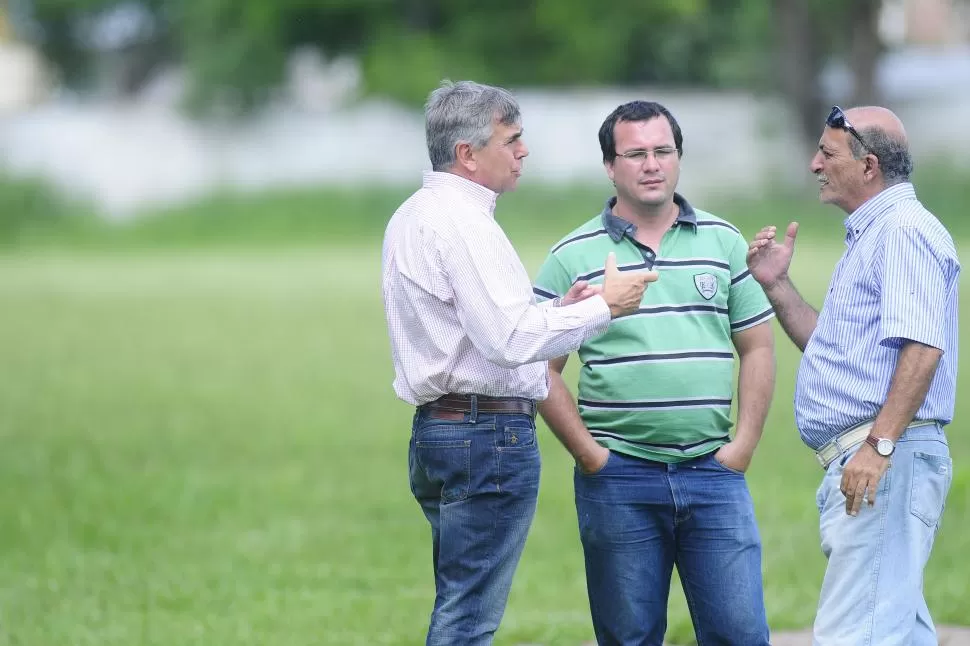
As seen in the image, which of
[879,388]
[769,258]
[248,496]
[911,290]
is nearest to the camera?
[911,290]

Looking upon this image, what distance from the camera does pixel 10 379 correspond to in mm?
13977

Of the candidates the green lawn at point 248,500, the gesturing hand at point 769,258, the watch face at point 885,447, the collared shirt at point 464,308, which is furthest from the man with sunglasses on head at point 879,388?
the green lawn at point 248,500

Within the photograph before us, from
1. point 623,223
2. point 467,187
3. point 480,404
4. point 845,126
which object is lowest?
point 480,404

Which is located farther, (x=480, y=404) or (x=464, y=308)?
(x=480, y=404)

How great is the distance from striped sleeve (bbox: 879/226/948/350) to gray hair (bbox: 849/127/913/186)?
0.23 meters

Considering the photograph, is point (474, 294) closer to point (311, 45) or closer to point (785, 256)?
point (785, 256)

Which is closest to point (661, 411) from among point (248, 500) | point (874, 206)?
point (874, 206)

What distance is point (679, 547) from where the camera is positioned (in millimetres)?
4637

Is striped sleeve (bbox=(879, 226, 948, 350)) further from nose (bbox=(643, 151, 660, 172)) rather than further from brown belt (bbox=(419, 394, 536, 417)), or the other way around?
brown belt (bbox=(419, 394, 536, 417))

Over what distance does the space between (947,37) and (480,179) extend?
222ft

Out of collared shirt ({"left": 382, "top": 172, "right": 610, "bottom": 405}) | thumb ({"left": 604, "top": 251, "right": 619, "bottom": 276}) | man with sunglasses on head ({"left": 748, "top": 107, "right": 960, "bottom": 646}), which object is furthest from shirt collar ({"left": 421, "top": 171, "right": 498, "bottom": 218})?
man with sunglasses on head ({"left": 748, "top": 107, "right": 960, "bottom": 646})

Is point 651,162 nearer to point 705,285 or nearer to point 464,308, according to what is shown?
point 705,285

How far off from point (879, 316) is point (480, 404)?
114 centimetres

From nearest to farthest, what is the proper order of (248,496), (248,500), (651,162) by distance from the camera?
(651,162)
(248,500)
(248,496)
